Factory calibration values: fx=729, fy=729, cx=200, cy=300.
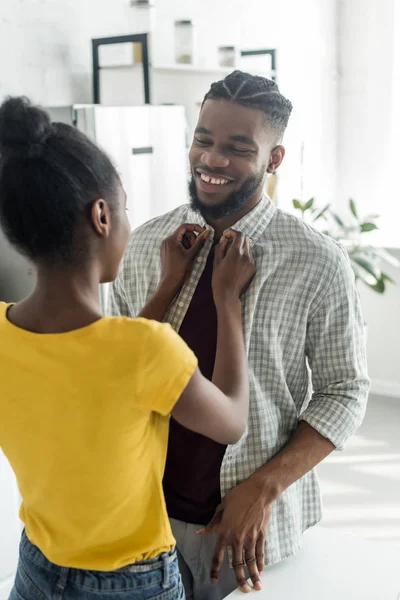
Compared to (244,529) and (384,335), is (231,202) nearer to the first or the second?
(244,529)

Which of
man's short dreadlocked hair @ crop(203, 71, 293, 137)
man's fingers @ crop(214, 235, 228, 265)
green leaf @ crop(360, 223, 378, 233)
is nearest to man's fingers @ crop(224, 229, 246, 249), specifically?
man's fingers @ crop(214, 235, 228, 265)

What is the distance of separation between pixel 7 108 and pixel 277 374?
22.5 inches

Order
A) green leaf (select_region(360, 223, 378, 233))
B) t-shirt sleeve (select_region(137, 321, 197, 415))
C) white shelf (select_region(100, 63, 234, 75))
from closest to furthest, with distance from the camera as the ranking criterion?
1. t-shirt sleeve (select_region(137, 321, 197, 415))
2. white shelf (select_region(100, 63, 234, 75))
3. green leaf (select_region(360, 223, 378, 233))

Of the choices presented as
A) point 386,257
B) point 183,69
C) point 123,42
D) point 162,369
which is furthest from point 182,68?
point 162,369

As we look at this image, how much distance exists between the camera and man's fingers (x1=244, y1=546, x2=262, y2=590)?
3.62ft

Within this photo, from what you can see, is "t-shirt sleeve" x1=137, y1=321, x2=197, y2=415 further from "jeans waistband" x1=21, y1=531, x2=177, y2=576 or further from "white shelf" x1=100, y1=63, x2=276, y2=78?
"white shelf" x1=100, y1=63, x2=276, y2=78

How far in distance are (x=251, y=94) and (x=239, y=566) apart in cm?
77

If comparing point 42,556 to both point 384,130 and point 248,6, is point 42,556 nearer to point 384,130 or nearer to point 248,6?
point 248,6

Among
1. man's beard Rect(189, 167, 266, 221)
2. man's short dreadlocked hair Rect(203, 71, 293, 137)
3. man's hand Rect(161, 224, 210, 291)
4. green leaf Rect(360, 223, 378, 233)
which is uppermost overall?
man's short dreadlocked hair Rect(203, 71, 293, 137)

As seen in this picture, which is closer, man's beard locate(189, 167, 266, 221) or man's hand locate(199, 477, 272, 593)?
man's hand locate(199, 477, 272, 593)

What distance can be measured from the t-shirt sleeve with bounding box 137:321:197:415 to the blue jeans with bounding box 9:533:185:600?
24 centimetres

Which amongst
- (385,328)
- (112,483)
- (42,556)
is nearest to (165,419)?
(112,483)

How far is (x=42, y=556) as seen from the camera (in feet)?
3.07

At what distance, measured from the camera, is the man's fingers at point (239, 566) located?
109 centimetres
